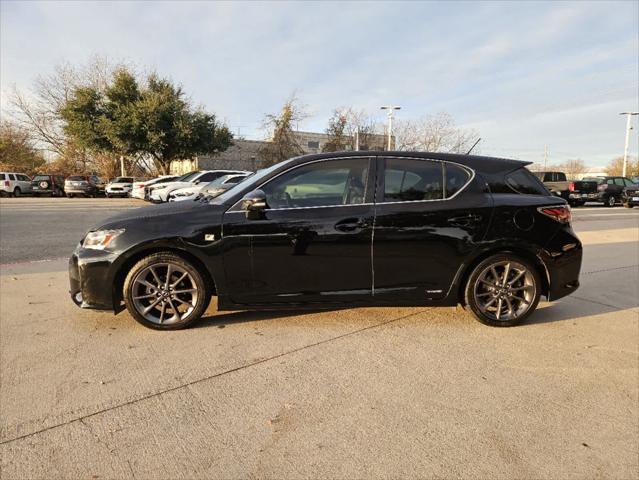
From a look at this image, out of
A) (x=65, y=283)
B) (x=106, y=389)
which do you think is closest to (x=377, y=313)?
(x=106, y=389)

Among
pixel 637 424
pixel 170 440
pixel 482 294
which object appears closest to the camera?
pixel 170 440

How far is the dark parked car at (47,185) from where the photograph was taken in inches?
1100

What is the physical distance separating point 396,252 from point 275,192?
1.22 meters

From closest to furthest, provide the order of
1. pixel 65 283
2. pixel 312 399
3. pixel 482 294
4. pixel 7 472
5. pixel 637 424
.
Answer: pixel 7 472 → pixel 637 424 → pixel 312 399 → pixel 482 294 → pixel 65 283

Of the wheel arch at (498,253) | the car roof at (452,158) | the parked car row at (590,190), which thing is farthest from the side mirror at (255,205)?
the parked car row at (590,190)

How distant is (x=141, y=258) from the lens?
11.8 feet

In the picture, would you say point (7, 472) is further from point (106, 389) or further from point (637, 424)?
point (637, 424)

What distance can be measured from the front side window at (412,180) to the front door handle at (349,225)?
34 centimetres

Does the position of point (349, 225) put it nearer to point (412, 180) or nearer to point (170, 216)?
point (412, 180)

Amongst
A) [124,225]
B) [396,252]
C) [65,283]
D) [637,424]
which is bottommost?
[637,424]

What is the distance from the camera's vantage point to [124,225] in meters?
3.56

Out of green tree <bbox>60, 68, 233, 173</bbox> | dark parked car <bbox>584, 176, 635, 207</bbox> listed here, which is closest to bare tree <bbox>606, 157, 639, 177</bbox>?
dark parked car <bbox>584, 176, 635, 207</bbox>

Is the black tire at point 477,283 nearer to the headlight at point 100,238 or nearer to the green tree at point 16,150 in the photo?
the headlight at point 100,238

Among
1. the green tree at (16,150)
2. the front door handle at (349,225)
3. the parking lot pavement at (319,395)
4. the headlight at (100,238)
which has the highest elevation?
the green tree at (16,150)
